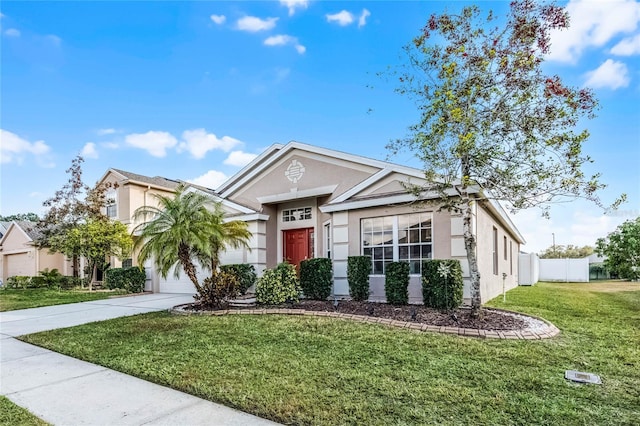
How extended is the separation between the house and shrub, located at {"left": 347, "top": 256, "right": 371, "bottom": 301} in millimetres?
654

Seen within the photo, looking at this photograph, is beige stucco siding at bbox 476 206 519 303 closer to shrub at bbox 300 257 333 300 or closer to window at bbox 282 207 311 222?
shrub at bbox 300 257 333 300

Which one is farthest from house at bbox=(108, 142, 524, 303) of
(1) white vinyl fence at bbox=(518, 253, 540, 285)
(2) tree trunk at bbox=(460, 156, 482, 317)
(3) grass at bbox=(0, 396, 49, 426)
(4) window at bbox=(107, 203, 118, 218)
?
(4) window at bbox=(107, 203, 118, 218)

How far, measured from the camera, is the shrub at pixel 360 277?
10253 millimetres

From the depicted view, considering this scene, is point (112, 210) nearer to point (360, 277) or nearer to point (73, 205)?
point (73, 205)

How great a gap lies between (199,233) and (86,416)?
599 centimetres

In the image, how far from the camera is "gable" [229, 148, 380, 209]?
12.1 metres

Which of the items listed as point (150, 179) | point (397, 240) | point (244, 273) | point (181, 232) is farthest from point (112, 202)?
point (397, 240)

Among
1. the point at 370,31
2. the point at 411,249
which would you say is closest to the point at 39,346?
the point at 411,249

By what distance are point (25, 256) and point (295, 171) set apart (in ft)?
85.1

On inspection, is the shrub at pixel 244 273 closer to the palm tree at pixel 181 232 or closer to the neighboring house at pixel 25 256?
the palm tree at pixel 181 232

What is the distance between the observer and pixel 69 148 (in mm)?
20906

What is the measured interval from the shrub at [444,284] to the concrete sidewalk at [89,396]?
20.4 feet

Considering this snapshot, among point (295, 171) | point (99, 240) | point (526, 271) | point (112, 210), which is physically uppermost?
point (295, 171)

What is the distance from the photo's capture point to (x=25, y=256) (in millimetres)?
27891
